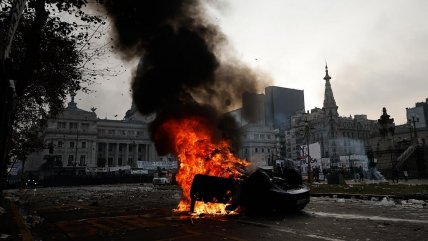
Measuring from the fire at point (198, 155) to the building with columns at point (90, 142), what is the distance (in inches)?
3043

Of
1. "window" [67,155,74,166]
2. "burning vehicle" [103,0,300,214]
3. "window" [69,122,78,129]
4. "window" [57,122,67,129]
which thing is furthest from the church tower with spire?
"burning vehicle" [103,0,300,214]

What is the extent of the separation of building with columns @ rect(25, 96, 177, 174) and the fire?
77.3 meters

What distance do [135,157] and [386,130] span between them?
8751cm

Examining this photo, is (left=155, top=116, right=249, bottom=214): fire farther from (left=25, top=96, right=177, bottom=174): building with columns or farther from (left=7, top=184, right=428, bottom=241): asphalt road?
(left=25, top=96, right=177, bottom=174): building with columns

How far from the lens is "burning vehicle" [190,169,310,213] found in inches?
435

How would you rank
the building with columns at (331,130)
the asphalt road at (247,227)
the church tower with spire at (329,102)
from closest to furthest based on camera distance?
1. the asphalt road at (247,227)
2. the building with columns at (331,130)
3. the church tower with spire at (329,102)

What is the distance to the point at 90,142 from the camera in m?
107

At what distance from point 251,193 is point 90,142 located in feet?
342

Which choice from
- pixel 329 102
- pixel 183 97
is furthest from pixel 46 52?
pixel 329 102

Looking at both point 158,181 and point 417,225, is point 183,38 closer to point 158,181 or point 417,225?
point 417,225

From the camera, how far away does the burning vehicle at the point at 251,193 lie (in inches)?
435

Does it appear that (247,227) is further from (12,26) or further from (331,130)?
(331,130)

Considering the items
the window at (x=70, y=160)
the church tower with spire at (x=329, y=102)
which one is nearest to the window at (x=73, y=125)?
the window at (x=70, y=160)

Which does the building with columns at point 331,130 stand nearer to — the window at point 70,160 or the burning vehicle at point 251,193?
the window at point 70,160
